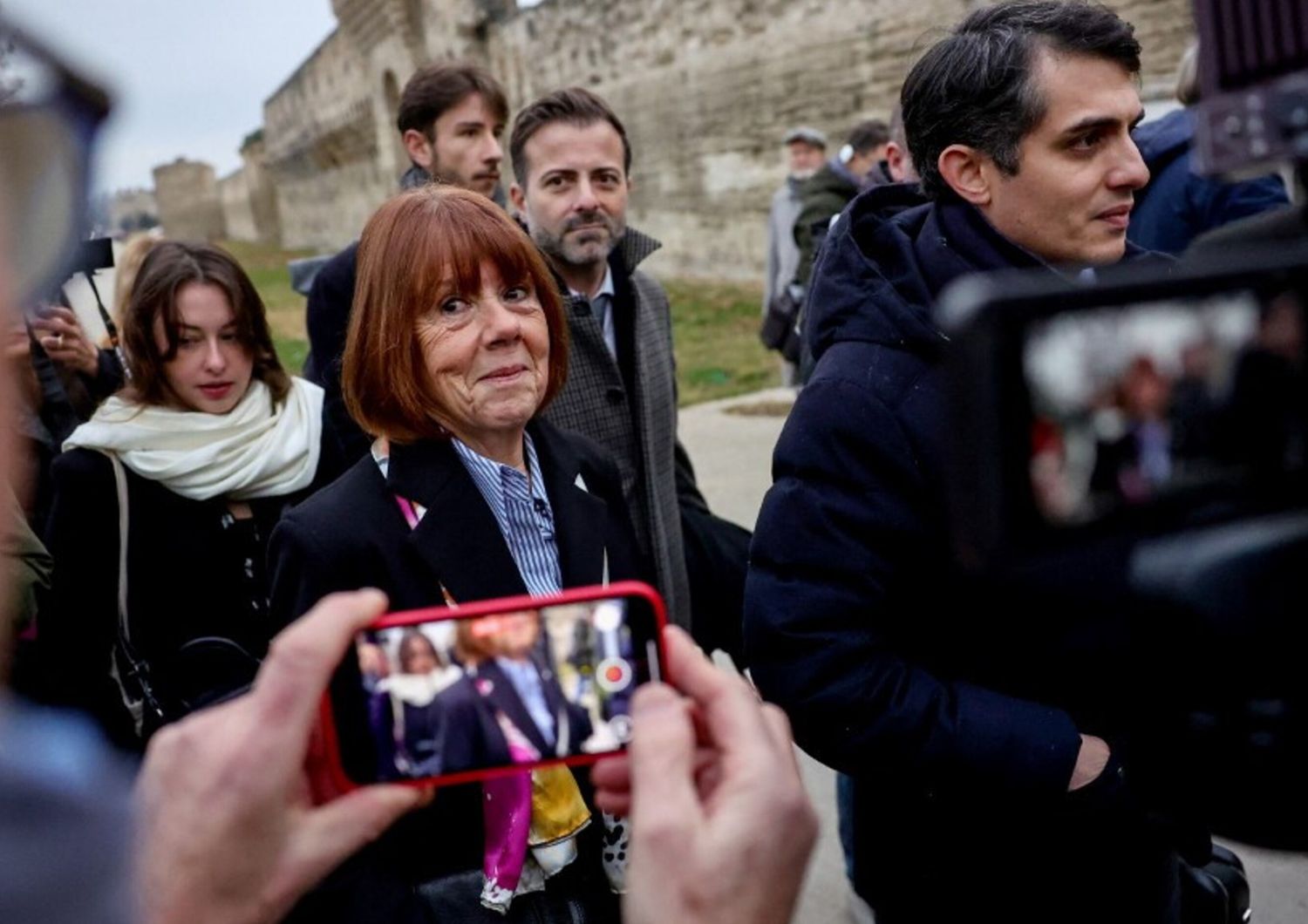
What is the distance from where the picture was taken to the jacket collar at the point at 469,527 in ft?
5.50

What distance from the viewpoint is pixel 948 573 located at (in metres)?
1.60

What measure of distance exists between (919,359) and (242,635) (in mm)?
1508

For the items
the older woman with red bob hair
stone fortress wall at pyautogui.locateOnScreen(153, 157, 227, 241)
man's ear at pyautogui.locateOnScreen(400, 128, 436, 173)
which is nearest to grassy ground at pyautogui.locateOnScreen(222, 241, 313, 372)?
man's ear at pyautogui.locateOnScreen(400, 128, 436, 173)

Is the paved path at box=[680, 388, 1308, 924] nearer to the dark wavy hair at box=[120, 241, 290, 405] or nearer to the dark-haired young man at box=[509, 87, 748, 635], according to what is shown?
the dark-haired young man at box=[509, 87, 748, 635]

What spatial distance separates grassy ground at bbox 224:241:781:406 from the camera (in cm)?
836

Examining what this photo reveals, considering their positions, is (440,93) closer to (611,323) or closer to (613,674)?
(611,323)

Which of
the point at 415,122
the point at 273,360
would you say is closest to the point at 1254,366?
the point at 273,360

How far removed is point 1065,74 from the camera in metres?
1.74

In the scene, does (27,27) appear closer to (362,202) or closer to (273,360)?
(273,360)

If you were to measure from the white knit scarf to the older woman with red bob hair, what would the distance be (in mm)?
673

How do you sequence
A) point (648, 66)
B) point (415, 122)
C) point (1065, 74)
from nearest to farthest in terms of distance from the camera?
point (1065, 74), point (415, 122), point (648, 66)

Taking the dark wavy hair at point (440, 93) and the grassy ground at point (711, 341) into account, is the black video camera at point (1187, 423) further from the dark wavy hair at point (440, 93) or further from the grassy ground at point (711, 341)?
the grassy ground at point (711, 341)

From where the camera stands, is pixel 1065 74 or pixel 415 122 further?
pixel 415 122

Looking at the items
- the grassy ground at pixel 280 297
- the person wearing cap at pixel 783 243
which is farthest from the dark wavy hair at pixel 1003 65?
the person wearing cap at pixel 783 243
